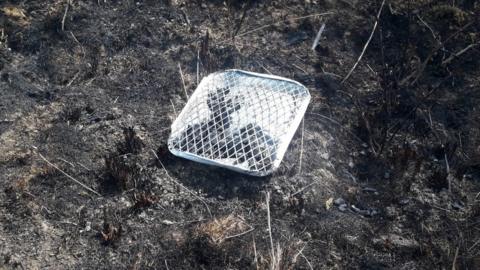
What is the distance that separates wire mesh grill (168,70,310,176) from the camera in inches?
178

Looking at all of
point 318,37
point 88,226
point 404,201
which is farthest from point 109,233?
point 318,37

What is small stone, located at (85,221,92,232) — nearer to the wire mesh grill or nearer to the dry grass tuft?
the dry grass tuft

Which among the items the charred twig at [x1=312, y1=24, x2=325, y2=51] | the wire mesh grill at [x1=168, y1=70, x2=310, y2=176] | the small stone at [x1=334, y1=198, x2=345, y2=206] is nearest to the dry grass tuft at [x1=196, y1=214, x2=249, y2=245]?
the wire mesh grill at [x1=168, y1=70, x2=310, y2=176]

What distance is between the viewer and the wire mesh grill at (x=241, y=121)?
14.8 ft

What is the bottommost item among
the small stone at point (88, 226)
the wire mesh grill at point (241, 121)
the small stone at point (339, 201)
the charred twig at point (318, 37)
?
the small stone at point (88, 226)

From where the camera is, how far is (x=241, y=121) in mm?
4785

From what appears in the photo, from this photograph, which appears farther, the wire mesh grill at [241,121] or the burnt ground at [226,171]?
Answer: the wire mesh grill at [241,121]

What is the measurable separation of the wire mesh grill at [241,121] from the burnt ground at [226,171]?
0.14 m

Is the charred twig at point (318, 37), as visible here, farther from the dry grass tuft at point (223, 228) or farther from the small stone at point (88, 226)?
the small stone at point (88, 226)

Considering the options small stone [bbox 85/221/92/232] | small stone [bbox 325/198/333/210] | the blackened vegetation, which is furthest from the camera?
small stone [bbox 325/198/333/210]

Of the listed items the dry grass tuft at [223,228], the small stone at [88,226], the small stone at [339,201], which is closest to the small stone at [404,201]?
the small stone at [339,201]

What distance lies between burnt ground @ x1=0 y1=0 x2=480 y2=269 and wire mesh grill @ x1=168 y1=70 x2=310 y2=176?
0.14 metres

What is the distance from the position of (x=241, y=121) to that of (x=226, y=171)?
0.56m

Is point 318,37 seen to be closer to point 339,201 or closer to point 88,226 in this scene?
point 339,201
